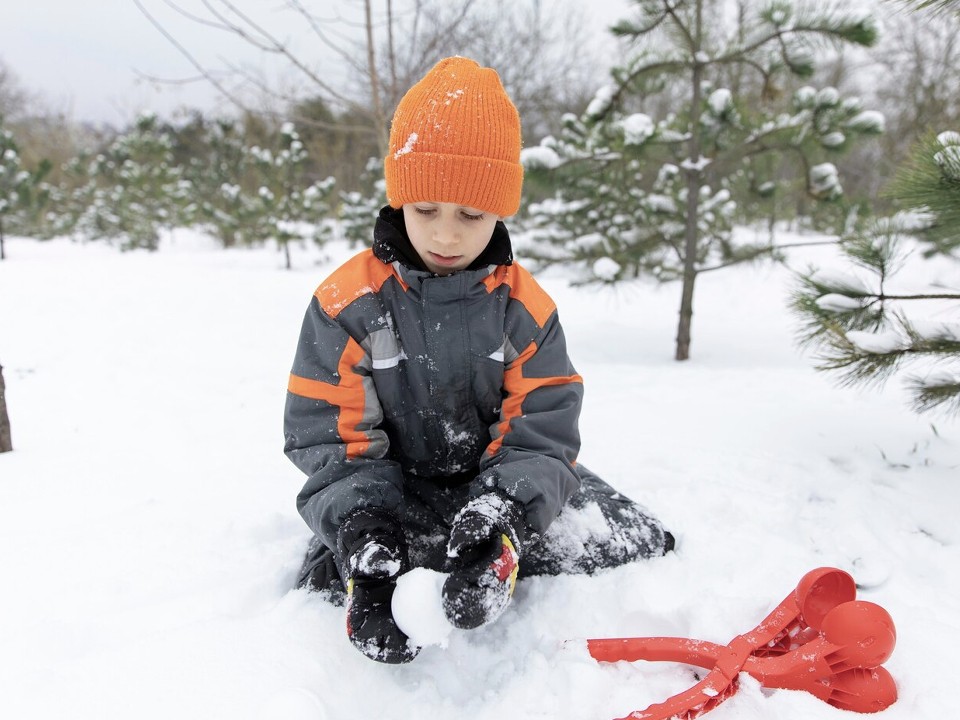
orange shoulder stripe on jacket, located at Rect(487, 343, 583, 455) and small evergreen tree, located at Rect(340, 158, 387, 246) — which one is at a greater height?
small evergreen tree, located at Rect(340, 158, 387, 246)

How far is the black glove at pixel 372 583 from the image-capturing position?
1.05 meters

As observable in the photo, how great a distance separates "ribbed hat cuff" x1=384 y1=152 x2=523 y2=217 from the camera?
1.20m

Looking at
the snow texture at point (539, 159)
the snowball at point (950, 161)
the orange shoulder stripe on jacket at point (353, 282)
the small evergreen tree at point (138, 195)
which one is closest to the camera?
the orange shoulder stripe on jacket at point (353, 282)

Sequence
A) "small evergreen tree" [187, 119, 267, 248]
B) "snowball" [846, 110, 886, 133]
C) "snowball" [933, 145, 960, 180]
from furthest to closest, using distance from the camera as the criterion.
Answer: "small evergreen tree" [187, 119, 267, 248] < "snowball" [846, 110, 886, 133] < "snowball" [933, 145, 960, 180]

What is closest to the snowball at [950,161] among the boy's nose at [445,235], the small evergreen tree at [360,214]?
the boy's nose at [445,235]

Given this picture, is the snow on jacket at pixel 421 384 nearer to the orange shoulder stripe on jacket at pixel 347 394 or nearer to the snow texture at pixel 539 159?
the orange shoulder stripe on jacket at pixel 347 394

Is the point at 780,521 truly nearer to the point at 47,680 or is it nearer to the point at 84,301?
the point at 47,680

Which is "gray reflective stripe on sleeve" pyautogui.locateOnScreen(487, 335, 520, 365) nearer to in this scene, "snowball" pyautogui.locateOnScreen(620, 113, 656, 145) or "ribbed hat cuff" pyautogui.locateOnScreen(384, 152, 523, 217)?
"ribbed hat cuff" pyautogui.locateOnScreen(384, 152, 523, 217)

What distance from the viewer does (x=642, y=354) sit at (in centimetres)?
428

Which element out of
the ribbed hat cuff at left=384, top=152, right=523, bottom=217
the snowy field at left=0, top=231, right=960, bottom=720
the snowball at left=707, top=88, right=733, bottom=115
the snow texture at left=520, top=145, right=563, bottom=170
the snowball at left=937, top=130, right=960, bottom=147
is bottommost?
the snowy field at left=0, top=231, right=960, bottom=720

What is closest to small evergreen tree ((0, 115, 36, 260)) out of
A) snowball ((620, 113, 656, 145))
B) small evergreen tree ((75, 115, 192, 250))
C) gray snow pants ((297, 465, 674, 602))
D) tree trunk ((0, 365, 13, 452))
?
small evergreen tree ((75, 115, 192, 250))

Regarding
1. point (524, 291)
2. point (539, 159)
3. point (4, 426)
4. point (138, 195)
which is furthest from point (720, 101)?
point (138, 195)

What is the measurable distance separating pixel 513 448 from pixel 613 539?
1.18ft

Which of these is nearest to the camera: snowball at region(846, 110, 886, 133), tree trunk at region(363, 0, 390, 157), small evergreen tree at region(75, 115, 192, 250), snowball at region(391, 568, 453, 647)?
snowball at region(391, 568, 453, 647)
